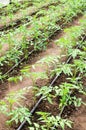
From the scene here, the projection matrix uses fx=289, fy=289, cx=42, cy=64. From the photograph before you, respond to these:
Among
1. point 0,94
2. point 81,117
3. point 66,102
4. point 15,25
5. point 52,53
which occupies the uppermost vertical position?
point 15,25

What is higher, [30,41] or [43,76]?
[30,41]

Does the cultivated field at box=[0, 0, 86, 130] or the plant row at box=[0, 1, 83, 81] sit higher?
the plant row at box=[0, 1, 83, 81]

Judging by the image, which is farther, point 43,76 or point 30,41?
point 30,41

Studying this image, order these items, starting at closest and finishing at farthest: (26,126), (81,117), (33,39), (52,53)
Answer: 1. (26,126)
2. (81,117)
3. (52,53)
4. (33,39)

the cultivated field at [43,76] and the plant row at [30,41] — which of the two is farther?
the plant row at [30,41]

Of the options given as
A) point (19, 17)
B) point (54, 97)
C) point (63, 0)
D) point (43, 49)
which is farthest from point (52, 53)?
point (63, 0)

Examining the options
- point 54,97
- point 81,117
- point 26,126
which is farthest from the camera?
point 54,97

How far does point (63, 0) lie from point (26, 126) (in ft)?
28.5

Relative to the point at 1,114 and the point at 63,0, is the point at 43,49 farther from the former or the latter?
the point at 63,0

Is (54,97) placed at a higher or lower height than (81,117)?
higher

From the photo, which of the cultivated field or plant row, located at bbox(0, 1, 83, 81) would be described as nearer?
the cultivated field

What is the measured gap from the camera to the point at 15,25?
10281 millimetres

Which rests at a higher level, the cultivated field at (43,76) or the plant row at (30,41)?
the plant row at (30,41)

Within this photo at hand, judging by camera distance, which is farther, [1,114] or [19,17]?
[19,17]
